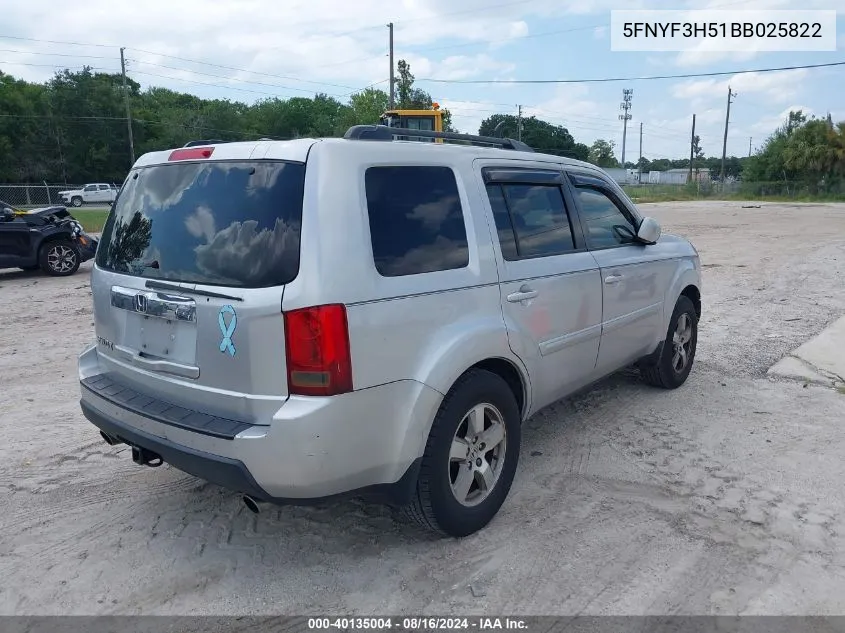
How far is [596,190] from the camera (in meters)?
4.52

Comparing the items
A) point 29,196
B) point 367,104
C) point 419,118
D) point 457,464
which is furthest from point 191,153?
point 367,104

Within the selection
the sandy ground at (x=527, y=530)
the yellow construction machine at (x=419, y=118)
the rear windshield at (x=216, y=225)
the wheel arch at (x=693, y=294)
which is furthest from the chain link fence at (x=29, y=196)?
the wheel arch at (x=693, y=294)

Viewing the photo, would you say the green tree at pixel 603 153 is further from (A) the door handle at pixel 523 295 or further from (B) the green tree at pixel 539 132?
(A) the door handle at pixel 523 295

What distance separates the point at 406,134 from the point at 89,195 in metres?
45.2

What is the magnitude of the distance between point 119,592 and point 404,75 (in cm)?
5287

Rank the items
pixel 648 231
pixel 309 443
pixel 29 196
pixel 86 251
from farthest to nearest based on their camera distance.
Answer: pixel 29 196, pixel 86 251, pixel 648 231, pixel 309 443

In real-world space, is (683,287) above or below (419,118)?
below

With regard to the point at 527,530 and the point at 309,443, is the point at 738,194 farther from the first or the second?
the point at 309,443

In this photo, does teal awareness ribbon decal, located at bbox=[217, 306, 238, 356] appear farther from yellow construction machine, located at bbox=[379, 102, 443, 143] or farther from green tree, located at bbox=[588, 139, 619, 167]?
green tree, located at bbox=[588, 139, 619, 167]

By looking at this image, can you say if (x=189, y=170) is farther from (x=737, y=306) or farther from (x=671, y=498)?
(x=737, y=306)

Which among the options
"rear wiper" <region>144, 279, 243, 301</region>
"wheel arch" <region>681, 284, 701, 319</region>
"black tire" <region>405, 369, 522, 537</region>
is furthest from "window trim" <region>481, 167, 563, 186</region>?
"wheel arch" <region>681, 284, 701, 319</region>

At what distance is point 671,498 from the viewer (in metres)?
3.70

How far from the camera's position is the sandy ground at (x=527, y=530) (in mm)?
2842

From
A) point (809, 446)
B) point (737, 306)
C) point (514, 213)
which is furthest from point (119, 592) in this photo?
point (737, 306)
